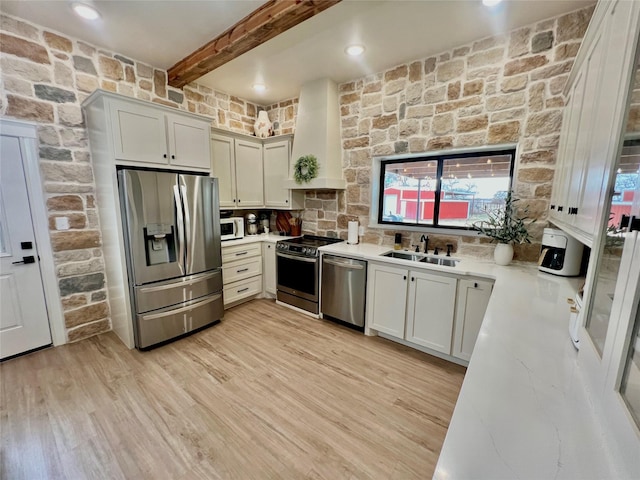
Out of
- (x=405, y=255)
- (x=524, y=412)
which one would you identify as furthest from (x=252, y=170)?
(x=524, y=412)

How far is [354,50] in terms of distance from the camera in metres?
2.64

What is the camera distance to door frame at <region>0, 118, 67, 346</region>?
230 centimetres

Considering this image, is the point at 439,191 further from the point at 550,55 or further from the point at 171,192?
the point at 171,192

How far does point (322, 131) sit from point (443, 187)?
1.60 meters

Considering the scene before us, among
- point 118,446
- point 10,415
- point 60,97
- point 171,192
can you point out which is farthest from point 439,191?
point 10,415

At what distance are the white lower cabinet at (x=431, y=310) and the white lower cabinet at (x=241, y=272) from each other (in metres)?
2.16

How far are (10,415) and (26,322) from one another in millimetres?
1001

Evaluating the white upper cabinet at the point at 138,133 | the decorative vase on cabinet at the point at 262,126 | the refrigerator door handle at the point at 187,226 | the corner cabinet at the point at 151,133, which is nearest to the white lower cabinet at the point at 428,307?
the refrigerator door handle at the point at 187,226

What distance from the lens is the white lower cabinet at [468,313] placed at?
87.6 inches

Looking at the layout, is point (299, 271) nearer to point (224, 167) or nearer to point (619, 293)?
point (224, 167)

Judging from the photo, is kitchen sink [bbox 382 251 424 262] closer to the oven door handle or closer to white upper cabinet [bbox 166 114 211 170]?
the oven door handle

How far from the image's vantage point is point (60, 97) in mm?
2482

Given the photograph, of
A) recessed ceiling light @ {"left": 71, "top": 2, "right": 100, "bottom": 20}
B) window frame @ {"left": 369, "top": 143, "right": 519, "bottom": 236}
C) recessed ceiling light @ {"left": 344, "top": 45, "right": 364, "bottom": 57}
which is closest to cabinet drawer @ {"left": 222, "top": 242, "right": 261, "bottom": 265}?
window frame @ {"left": 369, "top": 143, "right": 519, "bottom": 236}

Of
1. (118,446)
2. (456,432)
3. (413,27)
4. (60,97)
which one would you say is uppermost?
(413,27)
